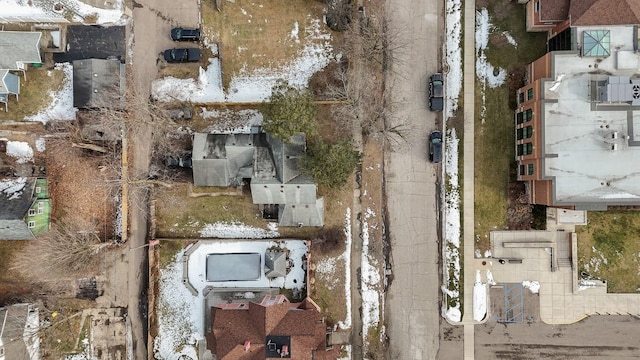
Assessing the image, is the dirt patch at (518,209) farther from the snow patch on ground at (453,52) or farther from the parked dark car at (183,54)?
the parked dark car at (183,54)

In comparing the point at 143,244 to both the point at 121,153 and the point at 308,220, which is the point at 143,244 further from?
the point at 308,220

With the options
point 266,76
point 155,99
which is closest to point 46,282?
point 155,99

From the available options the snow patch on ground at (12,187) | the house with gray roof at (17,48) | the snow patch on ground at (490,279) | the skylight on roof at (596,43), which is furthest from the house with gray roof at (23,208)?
the skylight on roof at (596,43)

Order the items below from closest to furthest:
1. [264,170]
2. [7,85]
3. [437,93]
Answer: [264,170] < [7,85] < [437,93]

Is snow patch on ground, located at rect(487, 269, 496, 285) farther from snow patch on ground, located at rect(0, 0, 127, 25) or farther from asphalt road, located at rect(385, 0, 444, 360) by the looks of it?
snow patch on ground, located at rect(0, 0, 127, 25)

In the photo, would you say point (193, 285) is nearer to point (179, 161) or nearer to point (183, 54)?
point (179, 161)

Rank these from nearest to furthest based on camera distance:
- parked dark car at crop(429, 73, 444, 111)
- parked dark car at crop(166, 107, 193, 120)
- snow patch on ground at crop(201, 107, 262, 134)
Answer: parked dark car at crop(429, 73, 444, 111)
parked dark car at crop(166, 107, 193, 120)
snow patch on ground at crop(201, 107, 262, 134)

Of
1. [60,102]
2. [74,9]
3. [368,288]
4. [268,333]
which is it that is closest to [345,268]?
[368,288]

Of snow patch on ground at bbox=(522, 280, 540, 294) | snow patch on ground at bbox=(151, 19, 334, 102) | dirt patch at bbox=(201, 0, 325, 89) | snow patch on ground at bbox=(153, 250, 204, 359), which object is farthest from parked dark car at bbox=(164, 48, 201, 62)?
snow patch on ground at bbox=(522, 280, 540, 294)
